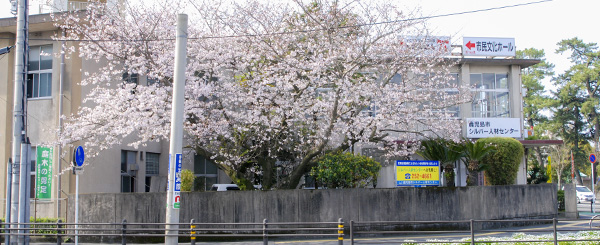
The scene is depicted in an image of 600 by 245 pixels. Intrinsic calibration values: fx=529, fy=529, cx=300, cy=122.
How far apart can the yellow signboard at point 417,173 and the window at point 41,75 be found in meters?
14.0

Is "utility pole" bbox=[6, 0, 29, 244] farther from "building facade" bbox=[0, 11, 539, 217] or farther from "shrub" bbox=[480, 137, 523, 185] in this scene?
"shrub" bbox=[480, 137, 523, 185]

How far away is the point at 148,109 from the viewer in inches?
707

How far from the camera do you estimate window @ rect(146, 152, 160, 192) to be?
24450 mm

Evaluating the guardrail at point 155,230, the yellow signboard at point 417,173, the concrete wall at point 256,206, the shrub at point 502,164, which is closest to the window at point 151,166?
the concrete wall at point 256,206

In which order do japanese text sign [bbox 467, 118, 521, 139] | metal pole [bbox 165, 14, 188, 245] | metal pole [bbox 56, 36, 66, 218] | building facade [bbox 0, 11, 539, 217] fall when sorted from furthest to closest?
japanese text sign [bbox 467, 118, 521, 139] → building facade [bbox 0, 11, 539, 217] → metal pole [bbox 56, 36, 66, 218] → metal pole [bbox 165, 14, 188, 245]

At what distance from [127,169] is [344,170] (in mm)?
10253

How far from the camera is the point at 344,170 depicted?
17.9m

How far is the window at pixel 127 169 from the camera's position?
22728mm

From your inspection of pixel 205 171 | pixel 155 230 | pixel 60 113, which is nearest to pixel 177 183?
pixel 155 230

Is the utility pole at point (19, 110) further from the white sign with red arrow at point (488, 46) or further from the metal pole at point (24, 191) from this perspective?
the white sign with red arrow at point (488, 46)

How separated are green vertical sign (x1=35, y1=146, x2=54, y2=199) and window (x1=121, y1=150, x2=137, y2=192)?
342cm

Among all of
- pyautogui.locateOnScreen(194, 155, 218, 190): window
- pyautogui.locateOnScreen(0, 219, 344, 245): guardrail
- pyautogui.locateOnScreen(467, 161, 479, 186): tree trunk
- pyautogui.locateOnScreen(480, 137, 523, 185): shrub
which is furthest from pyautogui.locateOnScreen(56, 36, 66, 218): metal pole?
pyautogui.locateOnScreen(480, 137, 523, 185): shrub

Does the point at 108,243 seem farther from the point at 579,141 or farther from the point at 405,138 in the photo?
the point at 579,141

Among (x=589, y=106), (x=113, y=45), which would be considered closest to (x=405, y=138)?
(x=113, y=45)
